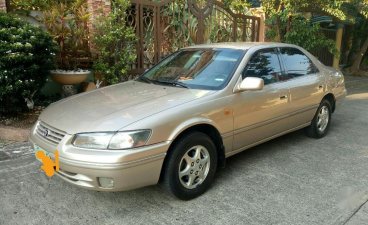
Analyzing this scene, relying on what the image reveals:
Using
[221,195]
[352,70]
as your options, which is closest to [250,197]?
[221,195]

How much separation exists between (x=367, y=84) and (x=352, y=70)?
2597mm

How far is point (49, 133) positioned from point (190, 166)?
138 centimetres

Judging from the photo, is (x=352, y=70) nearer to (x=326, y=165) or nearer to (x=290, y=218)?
(x=326, y=165)

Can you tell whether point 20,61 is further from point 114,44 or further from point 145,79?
point 114,44

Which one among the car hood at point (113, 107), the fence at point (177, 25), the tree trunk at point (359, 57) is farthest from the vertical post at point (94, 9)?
the tree trunk at point (359, 57)

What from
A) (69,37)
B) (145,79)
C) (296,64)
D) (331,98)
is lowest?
(331,98)

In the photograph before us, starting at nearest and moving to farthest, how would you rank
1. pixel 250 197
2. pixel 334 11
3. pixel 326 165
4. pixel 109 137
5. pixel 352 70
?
pixel 109 137, pixel 250 197, pixel 326 165, pixel 334 11, pixel 352 70

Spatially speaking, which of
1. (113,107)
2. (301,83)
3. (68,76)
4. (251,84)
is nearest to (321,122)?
(301,83)

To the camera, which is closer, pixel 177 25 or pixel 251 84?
pixel 251 84

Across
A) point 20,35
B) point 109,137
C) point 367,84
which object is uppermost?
point 20,35

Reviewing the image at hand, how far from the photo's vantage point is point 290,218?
128 inches

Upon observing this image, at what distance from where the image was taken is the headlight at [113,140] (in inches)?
119

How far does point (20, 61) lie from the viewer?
5.12m

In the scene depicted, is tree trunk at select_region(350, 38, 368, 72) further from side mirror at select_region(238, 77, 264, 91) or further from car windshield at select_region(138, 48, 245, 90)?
side mirror at select_region(238, 77, 264, 91)
